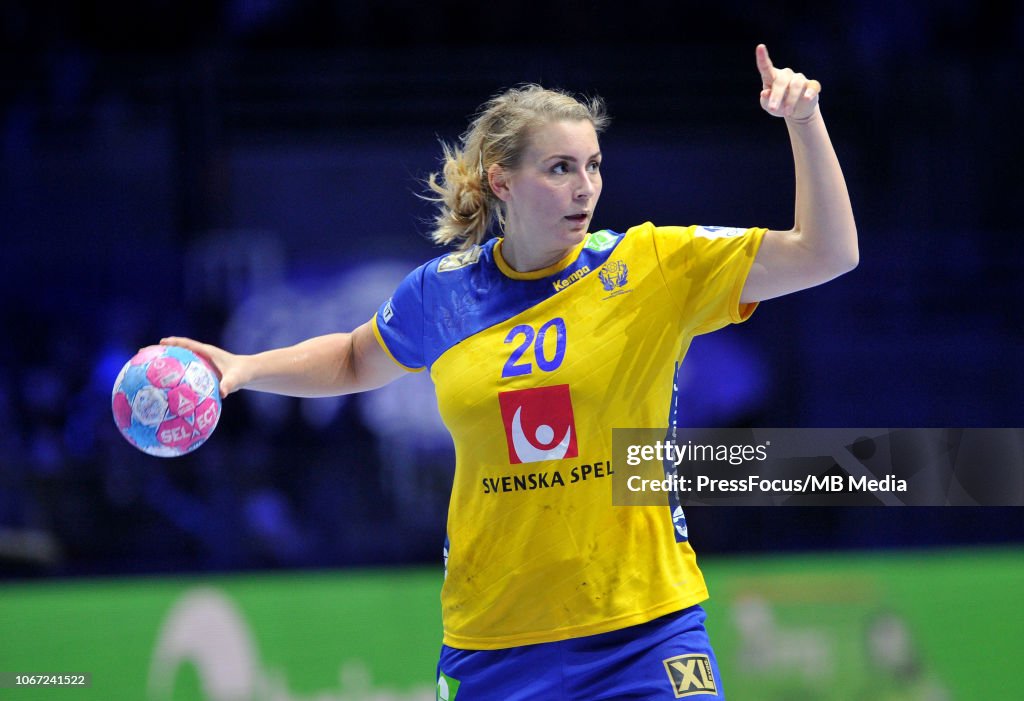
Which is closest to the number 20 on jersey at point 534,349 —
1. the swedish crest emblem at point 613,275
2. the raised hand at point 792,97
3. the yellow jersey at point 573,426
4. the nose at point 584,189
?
the yellow jersey at point 573,426

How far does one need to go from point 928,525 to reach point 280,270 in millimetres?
4310

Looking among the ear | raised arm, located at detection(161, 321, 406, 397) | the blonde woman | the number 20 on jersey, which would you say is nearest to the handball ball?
the blonde woman

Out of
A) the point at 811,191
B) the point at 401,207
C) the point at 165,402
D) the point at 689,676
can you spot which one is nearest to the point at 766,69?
the point at 811,191

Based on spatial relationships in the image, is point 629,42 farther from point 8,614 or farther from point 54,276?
point 8,614

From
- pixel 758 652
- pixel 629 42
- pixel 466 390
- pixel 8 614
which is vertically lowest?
pixel 758 652

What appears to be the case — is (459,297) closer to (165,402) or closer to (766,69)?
(165,402)

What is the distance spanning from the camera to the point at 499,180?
3.02 meters

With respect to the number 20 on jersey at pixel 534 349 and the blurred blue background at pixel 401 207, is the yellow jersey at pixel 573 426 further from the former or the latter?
the blurred blue background at pixel 401 207

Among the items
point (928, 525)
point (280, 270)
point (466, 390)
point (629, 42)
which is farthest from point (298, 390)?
point (629, 42)

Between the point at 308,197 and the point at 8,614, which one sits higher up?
the point at 308,197

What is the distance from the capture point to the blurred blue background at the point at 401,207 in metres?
6.92

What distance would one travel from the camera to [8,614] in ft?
16.7

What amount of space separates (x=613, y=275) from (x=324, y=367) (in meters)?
0.93

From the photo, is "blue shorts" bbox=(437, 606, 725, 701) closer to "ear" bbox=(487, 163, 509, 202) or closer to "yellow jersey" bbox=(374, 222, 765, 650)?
"yellow jersey" bbox=(374, 222, 765, 650)
